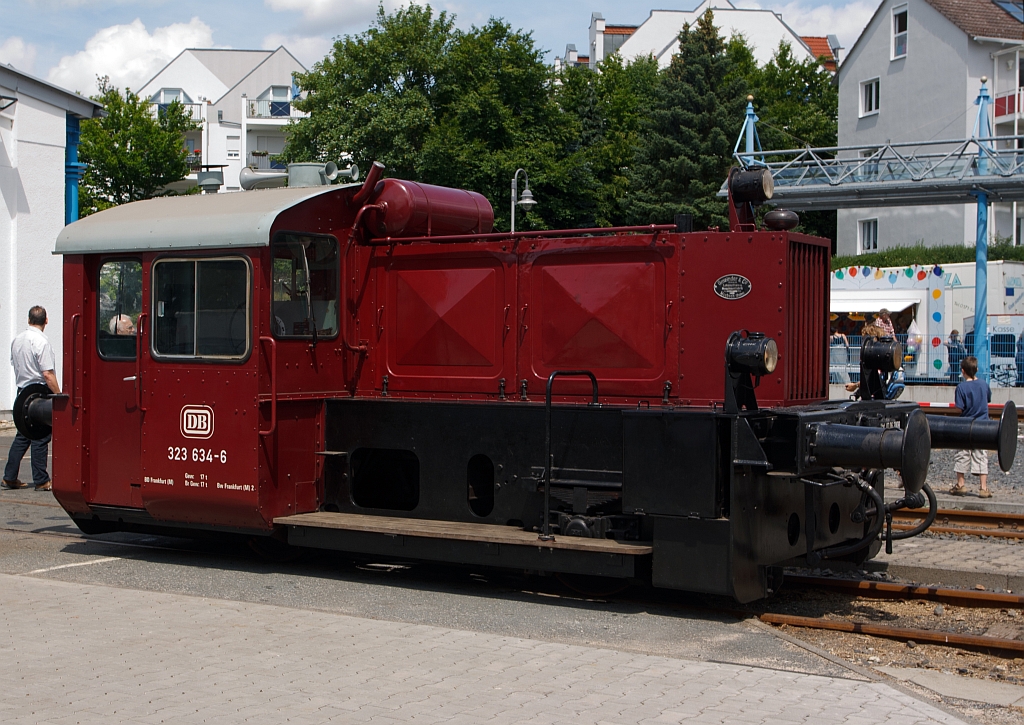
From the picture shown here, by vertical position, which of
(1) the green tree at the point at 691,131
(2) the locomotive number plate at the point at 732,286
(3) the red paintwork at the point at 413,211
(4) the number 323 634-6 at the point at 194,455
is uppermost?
Result: (1) the green tree at the point at 691,131

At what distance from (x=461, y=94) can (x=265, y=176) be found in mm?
37447

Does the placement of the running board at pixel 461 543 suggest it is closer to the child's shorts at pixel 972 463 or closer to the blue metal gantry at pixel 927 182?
the child's shorts at pixel 972 463

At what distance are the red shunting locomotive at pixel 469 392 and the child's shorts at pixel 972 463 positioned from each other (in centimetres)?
480

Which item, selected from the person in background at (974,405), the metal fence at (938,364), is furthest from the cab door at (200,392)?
the metal fence at (938,364)

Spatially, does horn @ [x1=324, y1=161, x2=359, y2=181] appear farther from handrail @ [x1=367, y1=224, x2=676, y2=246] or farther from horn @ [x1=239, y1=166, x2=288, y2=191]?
handrail @ [x1=367, y1=224, x2=676, y2=246]

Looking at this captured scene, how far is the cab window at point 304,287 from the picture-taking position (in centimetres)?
773

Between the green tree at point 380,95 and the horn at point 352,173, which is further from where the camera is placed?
the green tree at point 380,95

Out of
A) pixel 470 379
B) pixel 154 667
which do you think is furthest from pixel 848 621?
pixel 154 667

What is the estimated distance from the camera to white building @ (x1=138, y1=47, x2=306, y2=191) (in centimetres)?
6888

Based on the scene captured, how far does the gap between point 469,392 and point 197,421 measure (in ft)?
6.72

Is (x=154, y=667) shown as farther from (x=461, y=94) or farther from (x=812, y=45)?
(x=812, y=45)

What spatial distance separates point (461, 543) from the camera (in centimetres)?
721

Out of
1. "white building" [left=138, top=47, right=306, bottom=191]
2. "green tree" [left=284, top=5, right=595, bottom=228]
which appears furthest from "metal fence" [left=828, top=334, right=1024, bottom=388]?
"white building" [left=138, top=47, right=306, bottom=191]

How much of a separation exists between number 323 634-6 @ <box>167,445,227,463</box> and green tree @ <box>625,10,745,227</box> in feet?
115
